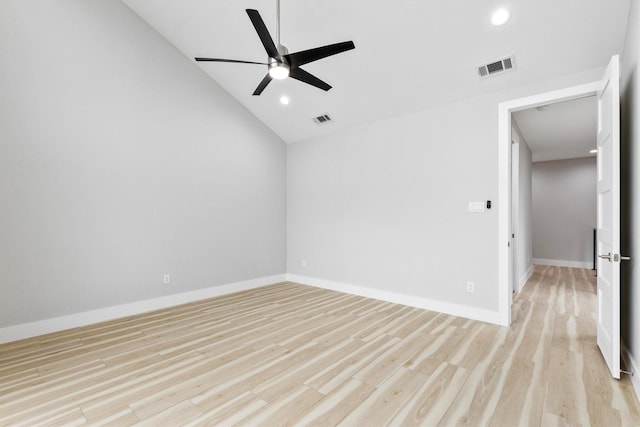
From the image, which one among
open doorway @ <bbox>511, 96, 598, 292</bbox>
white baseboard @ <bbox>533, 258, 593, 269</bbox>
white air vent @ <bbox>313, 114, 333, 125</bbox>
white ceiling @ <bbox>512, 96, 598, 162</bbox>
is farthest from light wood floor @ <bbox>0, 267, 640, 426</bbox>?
white baseboard @ <bbox>533, 258, 593, 269</bbox>

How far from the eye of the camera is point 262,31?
7.51 feet

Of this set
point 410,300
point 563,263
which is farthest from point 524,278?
point 410,300

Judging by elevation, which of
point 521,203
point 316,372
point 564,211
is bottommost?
point 316,372

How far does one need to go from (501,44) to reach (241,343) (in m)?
3.78

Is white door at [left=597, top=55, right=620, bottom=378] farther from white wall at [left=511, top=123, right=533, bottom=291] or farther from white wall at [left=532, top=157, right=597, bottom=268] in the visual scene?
white wall at [left=532, top=157, right=597, bottom=268]

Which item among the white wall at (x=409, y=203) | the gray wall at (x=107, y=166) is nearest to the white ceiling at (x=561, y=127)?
the white wall at (x=409, y=203)

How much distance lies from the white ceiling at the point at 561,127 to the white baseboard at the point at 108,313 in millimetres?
5066

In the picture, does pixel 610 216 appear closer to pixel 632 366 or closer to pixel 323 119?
pixel 632 366

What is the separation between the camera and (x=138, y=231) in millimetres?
3760

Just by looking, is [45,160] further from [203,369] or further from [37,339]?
[203,369]

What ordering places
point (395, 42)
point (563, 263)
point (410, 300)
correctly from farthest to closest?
point (563, 263) < point (410, 300) < point (395, 42)

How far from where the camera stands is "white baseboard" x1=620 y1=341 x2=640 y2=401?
6.49 ft

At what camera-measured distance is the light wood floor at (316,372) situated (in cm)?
181

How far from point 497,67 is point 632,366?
9.19 feet
